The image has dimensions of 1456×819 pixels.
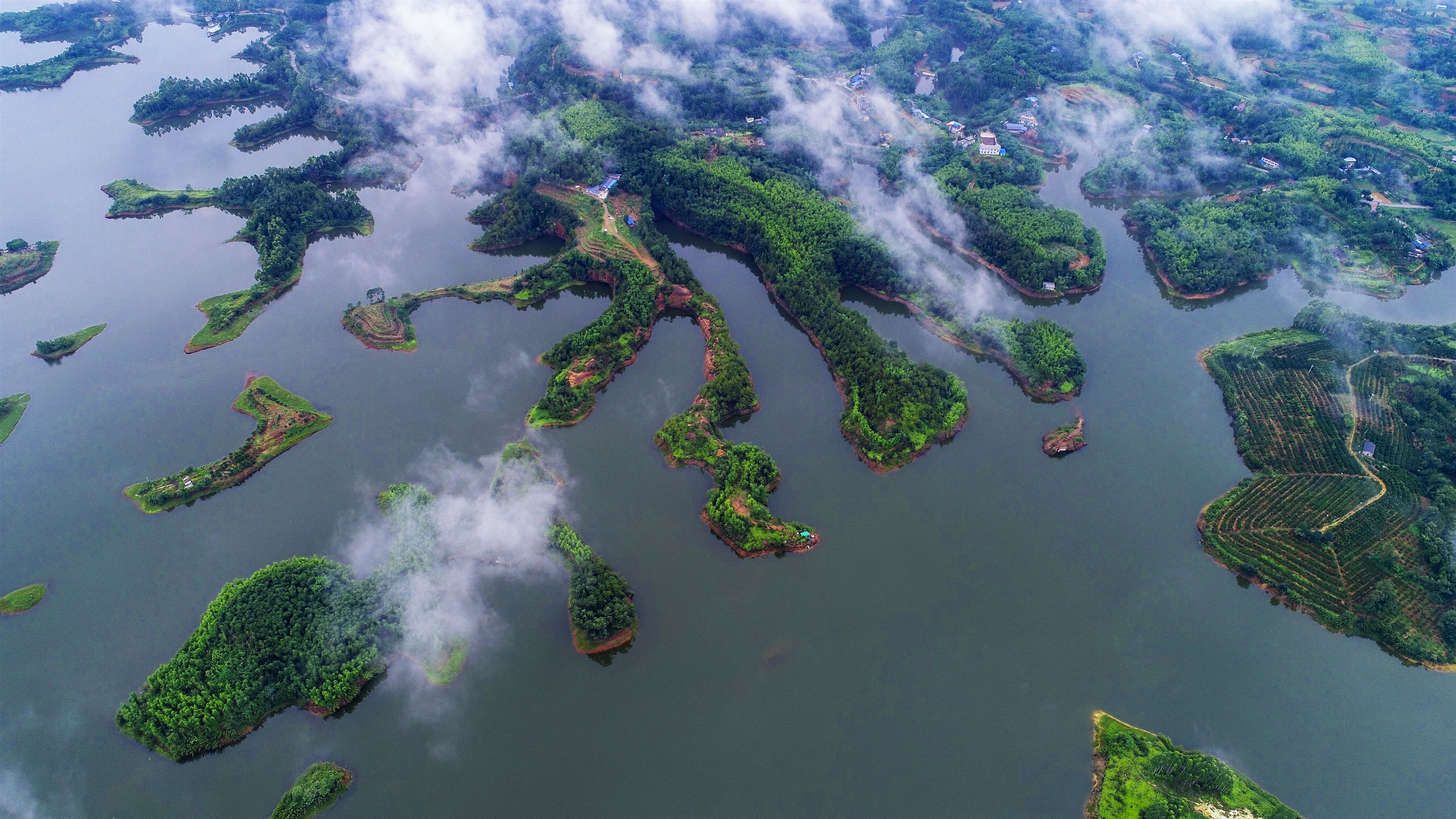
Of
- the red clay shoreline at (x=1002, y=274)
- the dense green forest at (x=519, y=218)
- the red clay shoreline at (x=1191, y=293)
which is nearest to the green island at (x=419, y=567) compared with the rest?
the dense green forest at (x=519, y=218)

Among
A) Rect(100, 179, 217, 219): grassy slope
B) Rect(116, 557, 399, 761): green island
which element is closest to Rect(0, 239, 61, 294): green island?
Rect(100, 179, 217, 219): grassy slope

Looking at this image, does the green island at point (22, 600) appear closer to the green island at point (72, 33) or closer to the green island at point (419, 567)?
the green island at point (419, 567)

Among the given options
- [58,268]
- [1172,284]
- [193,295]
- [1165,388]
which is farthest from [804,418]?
[58,268]

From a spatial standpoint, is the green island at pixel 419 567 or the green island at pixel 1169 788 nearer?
the green island at pixel 1169 788

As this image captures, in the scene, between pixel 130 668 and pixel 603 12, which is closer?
pixel 130 668

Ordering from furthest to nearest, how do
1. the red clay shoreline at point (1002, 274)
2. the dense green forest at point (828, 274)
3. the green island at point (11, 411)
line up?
the red clay shoreline at point (1002, 274)
the green island at point (11, 411)
the dense green forest at point (828, 274)

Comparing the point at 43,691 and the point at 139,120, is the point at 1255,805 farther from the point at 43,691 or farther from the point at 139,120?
the point at 139,120
